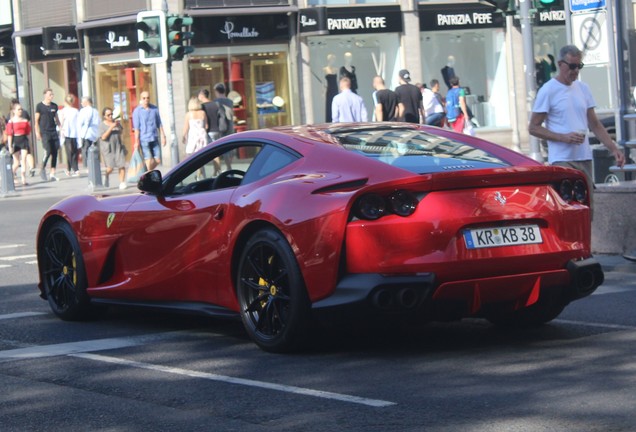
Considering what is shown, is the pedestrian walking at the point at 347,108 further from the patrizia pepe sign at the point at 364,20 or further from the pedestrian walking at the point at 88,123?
the patrizia pepe sign at the point at 364,20

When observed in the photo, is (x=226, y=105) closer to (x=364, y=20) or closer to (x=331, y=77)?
(x=331, y=77)

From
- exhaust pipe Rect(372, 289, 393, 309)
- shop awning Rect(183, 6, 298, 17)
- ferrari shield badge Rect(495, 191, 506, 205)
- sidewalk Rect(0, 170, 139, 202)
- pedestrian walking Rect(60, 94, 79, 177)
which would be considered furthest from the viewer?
shop awning Rect(183, 6, 298, 17)

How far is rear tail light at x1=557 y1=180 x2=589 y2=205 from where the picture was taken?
7738 millimetres

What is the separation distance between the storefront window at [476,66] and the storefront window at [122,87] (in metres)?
8.12

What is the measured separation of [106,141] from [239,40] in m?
9.74

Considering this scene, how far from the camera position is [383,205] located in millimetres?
7137

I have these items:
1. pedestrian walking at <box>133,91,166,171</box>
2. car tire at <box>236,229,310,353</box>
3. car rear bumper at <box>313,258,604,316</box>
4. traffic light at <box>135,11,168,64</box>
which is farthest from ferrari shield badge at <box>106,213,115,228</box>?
pedestrian walking at <box>133,91,166,171</box>

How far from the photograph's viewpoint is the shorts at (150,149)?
25922 millimetres

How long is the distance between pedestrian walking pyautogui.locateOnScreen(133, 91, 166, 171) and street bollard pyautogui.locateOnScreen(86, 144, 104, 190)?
1181mm

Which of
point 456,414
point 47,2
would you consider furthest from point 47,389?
point 47,2

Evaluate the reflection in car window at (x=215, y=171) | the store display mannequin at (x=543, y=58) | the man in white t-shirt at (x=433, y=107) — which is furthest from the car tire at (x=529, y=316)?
the store display mannequin at (x=543, y=58)

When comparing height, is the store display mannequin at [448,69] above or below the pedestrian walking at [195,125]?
above

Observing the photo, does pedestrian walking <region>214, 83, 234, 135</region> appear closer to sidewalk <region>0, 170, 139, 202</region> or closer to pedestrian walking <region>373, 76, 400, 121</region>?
sidewalk <region>0, 170, 139, 202</region>

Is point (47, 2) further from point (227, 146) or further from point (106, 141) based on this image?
point (227, 146)
